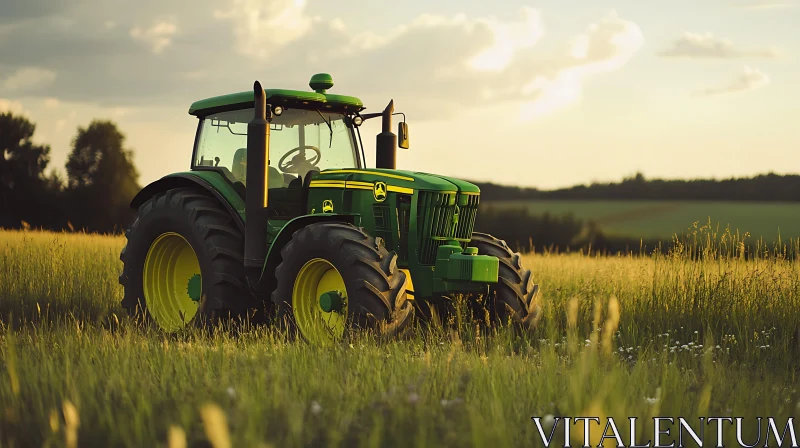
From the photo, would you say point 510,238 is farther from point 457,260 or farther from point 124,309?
point 457,260

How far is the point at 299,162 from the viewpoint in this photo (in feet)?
28.1

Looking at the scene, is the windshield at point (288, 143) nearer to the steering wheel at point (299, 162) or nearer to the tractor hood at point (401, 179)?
the steering wheel at point (299, 162)

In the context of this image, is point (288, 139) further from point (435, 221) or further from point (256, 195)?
point (435, 221)

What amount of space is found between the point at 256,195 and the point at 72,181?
3764 cm

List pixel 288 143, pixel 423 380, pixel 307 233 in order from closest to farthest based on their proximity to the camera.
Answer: pixel 423 380
pixel 307 233
pixel 288 143

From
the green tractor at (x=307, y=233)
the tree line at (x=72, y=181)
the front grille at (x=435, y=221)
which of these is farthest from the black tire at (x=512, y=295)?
the tree line at (x=72, y=181)

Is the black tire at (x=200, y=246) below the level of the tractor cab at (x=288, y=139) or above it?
below

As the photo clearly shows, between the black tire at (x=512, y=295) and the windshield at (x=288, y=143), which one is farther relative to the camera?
the windshield at (x=288, y=143)

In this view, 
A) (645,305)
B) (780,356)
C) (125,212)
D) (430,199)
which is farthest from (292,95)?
(125,212)

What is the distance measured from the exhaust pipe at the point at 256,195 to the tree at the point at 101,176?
33.1 metres

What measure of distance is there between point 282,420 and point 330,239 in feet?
10.6

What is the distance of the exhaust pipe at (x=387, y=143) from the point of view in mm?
9414

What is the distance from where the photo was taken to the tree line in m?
37.8

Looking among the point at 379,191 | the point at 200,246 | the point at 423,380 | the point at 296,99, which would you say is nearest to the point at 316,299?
the point at 379,191
